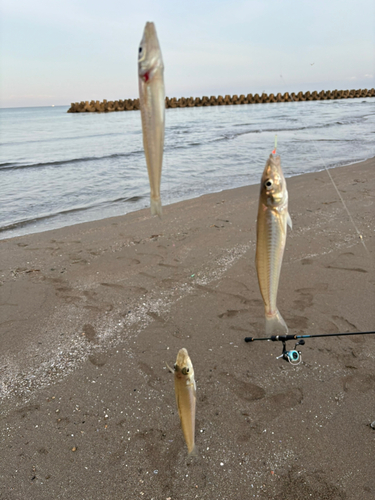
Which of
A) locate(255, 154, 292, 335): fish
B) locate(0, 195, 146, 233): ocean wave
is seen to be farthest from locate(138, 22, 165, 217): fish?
locate(0, 195, 146, 233): ocean wave

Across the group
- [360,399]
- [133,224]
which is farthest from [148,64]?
[133,224]

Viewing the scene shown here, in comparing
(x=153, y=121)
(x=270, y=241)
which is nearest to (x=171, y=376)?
(x=270, y=241)

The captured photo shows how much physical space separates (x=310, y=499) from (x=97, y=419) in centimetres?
216

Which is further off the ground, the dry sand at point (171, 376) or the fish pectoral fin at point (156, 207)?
the fish pectoral fin at point (156, 207)

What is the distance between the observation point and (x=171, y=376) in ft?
14.1

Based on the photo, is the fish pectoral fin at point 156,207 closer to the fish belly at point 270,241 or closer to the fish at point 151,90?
Result: the fish at point 151,90

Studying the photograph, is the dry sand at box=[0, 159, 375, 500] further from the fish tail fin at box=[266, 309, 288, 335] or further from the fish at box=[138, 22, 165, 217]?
the fish at box=[138, 22, 165, 217]

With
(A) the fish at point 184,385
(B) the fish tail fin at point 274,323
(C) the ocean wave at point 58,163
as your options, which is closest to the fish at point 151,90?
(B) the fish tail fin at point 274,323

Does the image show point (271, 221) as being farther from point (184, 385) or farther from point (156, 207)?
point (184, 385)

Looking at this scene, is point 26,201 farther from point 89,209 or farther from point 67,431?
point 67,431

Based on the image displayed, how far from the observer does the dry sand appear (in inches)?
128

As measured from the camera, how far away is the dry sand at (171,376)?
128 inches

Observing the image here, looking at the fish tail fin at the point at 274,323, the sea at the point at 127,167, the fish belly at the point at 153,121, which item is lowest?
the sea at the point at 127,167

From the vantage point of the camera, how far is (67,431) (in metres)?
3.71
